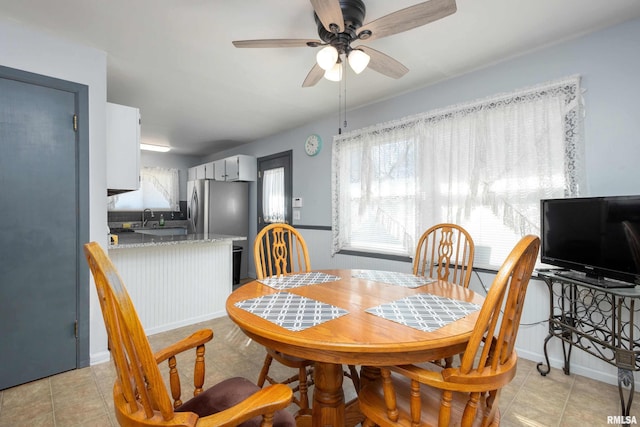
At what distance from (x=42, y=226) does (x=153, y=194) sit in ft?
13.3

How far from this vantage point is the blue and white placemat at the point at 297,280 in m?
1.75

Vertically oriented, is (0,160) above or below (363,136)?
below

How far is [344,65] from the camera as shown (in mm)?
2551

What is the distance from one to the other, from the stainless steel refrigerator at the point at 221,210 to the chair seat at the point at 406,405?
4.04m

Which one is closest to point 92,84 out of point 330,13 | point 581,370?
point 330,13

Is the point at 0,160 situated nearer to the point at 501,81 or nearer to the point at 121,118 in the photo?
the point at 121,118

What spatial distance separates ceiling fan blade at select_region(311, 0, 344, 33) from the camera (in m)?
1.36

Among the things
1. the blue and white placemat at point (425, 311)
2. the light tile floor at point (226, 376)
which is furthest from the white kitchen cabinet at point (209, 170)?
the blue and white placemat at point (425, 311)

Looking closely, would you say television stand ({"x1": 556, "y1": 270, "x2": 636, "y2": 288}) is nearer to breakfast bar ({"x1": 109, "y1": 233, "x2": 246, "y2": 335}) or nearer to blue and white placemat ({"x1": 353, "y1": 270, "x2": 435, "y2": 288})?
blue and white placemat ({"x1": 353, "y1": 270, "x2": 435, "y2": 288})

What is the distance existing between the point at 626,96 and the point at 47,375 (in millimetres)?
4313

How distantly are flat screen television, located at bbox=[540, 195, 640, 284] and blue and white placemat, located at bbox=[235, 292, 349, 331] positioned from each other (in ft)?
5.56

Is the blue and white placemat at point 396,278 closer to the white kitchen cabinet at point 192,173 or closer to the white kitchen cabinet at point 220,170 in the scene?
the white kitchen cabinet at point 220,170

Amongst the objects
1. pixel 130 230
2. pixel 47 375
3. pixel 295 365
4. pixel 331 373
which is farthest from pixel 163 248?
pixel 130 230

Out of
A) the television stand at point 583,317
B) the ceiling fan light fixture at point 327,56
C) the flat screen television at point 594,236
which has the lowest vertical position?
the television stand at point 583,317
